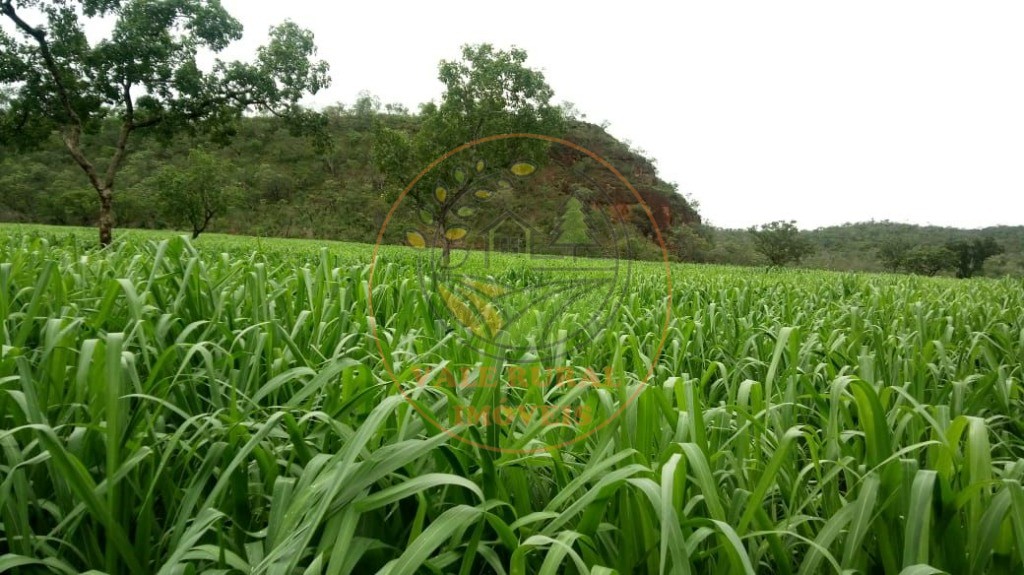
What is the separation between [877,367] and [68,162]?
2679 inches

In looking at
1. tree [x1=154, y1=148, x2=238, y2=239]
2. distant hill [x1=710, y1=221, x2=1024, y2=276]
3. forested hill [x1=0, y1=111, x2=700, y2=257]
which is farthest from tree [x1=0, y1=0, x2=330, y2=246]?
distant hill [x1=710, y1=221, x2=1024, y2=276]

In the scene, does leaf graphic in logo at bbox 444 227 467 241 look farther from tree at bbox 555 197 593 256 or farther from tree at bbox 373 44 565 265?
tree at bbox 373 44 565 265

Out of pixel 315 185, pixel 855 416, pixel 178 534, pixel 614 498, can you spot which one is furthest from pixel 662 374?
pixel 315 185

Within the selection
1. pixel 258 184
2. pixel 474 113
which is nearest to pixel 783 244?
pixel 474 113

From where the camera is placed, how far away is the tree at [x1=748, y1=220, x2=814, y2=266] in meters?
46.1

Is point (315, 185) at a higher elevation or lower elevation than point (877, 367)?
higher

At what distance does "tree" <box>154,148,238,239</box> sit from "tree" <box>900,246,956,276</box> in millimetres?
52295

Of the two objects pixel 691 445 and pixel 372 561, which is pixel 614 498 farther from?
pixel 372 561

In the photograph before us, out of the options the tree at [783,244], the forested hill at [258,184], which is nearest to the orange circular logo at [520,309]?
the forested hill at [258,184]

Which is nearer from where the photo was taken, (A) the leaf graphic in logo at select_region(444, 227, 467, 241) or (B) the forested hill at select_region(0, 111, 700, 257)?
(A) the leaf graphic in logo at select_region(444, 227, 467, 241)

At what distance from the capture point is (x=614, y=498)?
1.02 metres

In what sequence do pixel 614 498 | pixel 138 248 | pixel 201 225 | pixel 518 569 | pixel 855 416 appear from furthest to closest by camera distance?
pixel 201 225 → pixel 138 248 → pixel 855 416 → pixel 614 498 → pixel 518 569

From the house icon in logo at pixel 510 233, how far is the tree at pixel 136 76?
12.5 m

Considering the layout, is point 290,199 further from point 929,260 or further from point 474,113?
point 929,260
